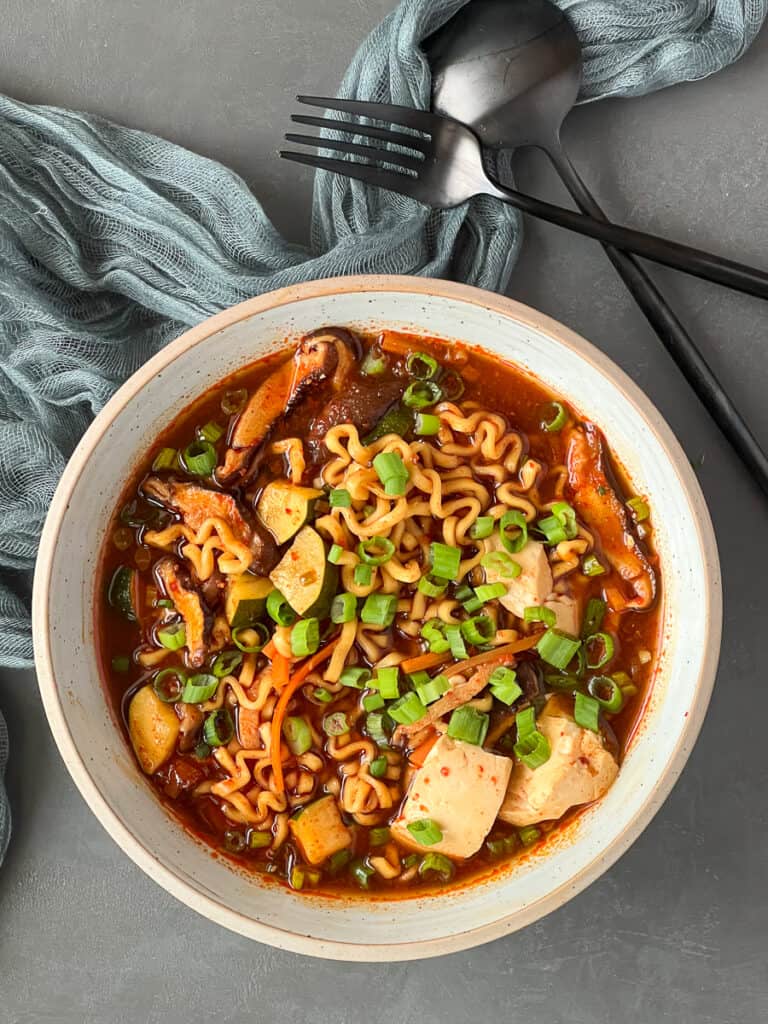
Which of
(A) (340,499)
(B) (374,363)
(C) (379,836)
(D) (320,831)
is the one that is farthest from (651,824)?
(B) (374,363)

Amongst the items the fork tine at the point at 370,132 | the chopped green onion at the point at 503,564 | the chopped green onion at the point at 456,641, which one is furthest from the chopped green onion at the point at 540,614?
the fork tine at the point at 370,132

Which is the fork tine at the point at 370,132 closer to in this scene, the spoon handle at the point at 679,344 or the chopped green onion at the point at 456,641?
the spoon handle at the point at 679,344

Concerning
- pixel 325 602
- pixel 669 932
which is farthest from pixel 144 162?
pixel 669 932

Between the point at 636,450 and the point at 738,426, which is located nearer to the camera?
the point at 636,450

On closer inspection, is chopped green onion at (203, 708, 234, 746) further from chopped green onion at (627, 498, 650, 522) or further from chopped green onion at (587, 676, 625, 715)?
chopped green onion at (627, 498, 650, 522)

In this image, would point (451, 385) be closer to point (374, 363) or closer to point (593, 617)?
point (374, 363)

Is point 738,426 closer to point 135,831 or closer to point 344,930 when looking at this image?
point 344,930

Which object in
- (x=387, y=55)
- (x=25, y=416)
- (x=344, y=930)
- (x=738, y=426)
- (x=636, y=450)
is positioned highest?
(x=387, y=55)

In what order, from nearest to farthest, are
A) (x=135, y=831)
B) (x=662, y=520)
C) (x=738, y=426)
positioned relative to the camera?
(x=135, y=831) < (x=662, y=520) < (x=738, y=426)
